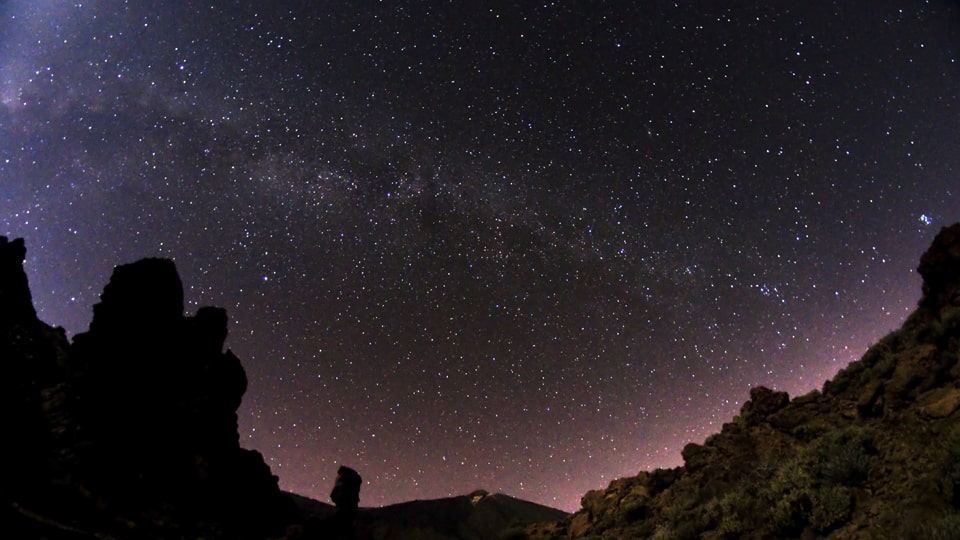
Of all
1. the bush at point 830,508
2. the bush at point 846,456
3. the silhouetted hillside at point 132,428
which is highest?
the silhouetted hillside at point 132,428

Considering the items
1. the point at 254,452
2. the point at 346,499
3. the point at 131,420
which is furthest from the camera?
the point at 346,499

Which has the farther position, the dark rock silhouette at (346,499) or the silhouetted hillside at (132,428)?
the dark rock silhouette at (346,499)

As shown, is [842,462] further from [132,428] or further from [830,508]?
[132,428]

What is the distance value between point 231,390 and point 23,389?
9.30 metres

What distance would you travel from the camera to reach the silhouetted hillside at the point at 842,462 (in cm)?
920

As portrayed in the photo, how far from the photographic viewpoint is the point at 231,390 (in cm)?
2273

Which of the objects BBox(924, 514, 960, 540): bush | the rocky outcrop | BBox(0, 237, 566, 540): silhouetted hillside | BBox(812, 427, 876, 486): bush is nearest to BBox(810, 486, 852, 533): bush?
BBox(812, 427, 876, 486): bush

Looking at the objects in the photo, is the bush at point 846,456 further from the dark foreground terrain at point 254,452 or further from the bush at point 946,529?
the bush at point 946,529

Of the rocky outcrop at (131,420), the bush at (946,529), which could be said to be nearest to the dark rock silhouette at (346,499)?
the rocky outcrop at (131,420)

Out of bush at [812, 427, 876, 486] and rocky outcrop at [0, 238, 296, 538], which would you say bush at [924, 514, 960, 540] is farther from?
rocky outcrop at [0, 238, 296, 538]

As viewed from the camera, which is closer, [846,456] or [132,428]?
[846,456]

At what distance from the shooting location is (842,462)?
10773 millimetres

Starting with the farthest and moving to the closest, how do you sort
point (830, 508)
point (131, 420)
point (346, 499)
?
point (346, 499) < point (131, 420) < point (830, 508)

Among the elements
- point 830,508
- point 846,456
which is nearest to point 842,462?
point 846,456
